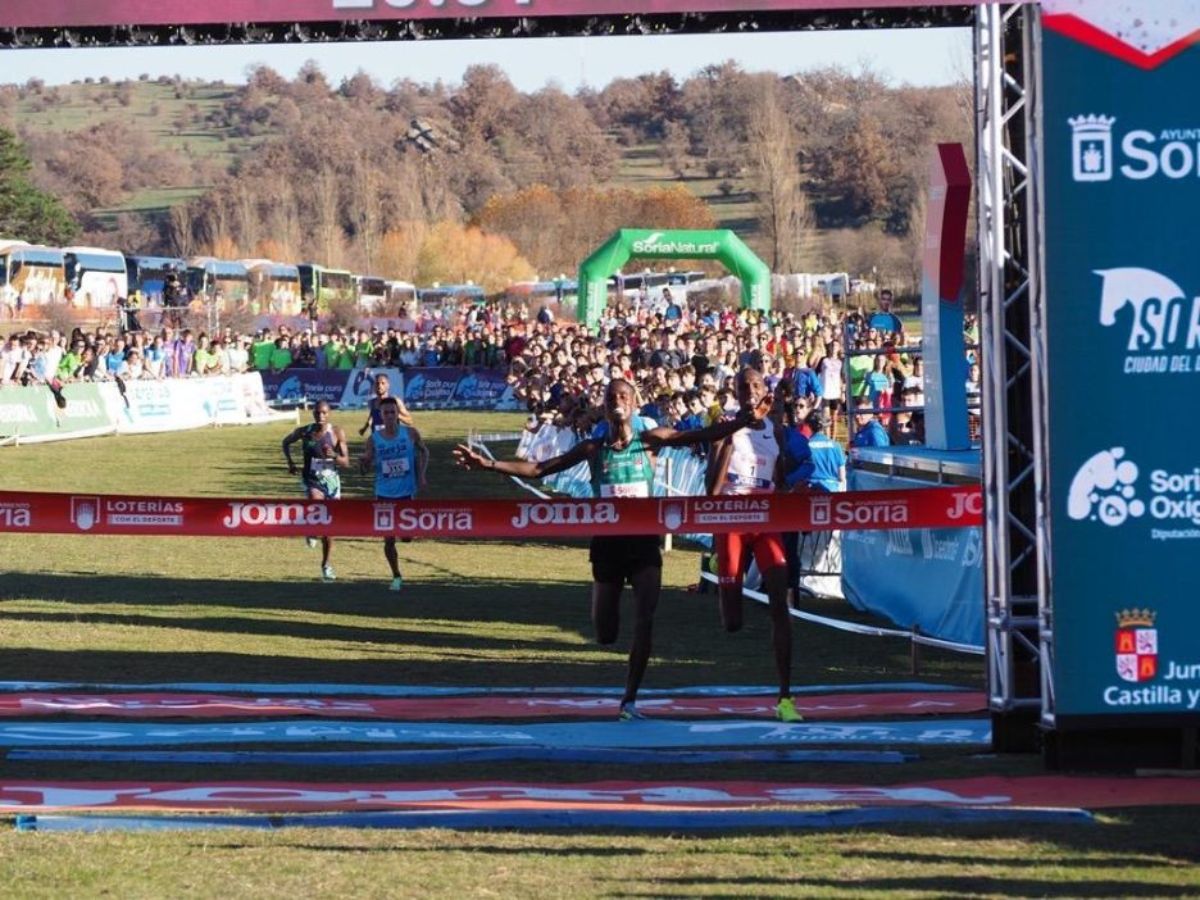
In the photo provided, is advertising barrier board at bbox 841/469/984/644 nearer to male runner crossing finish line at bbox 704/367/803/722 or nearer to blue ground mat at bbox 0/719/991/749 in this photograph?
male runner crossing finish line at bbox 704/367/803/722

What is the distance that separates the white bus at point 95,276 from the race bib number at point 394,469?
59.0 m

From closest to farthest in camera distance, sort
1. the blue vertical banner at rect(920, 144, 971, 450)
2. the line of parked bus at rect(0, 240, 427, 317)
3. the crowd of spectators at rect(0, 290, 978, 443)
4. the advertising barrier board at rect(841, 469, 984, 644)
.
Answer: the blue vertical banner at rect(920, 144, 971, 450)
the advertising barrier board at rect(841, 469, 984, 644)
the crowd of spectators at rect(0, 290, 978, 443)
the line of parked bus at rect(0, 240, 427, 317)

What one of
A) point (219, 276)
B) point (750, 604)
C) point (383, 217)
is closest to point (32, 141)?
point (383, 217)

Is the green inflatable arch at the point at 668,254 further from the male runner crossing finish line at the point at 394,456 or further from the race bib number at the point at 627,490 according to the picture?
the race bib number at the point at 627,490

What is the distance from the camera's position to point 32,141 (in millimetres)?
167625

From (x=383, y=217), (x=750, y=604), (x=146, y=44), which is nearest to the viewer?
(x=146, y=44)

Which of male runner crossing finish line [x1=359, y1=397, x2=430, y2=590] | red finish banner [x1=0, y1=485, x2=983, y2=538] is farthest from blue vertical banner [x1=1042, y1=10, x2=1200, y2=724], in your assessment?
male runner crossing finish line [x1=359, y1=397, x2=430, y2=590]

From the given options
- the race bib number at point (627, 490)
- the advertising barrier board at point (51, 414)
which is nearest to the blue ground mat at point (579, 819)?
the race bib number at point (627, 490)

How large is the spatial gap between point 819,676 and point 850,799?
488 cm

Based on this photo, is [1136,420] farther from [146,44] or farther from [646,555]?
[146,44]

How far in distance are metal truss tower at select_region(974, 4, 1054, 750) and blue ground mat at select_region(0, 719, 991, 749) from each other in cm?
70

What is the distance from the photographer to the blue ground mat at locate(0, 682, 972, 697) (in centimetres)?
Result: 1242

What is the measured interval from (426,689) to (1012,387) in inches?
183

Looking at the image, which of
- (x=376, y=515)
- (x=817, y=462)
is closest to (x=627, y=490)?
(x=376, y=515)
